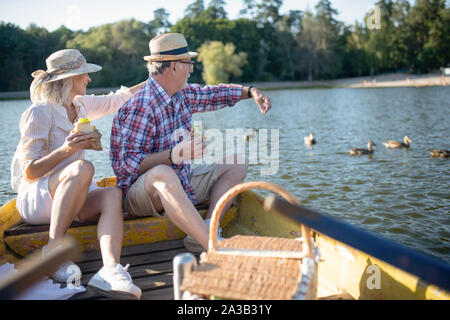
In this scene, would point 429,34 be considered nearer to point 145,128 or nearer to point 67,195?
point 145,128

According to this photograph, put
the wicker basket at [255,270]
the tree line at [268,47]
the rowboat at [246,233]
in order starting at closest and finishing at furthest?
the wicker basket at [255,270] < the rowboat at [246,233] < the tree line at [268,47]

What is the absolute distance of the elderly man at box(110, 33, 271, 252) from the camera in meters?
2.53

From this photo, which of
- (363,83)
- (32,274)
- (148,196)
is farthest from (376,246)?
(363,83)

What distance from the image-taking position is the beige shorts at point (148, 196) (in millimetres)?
2779

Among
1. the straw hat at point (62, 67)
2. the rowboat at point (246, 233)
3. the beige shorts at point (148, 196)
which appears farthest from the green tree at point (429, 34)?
the straw hat at point (62, 67)

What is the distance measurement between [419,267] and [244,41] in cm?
6257

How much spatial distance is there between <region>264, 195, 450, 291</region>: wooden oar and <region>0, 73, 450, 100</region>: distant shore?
135ft

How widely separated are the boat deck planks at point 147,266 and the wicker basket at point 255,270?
657mm

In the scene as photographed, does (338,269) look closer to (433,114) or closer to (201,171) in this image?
(201,171)

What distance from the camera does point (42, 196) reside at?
2.69 metres

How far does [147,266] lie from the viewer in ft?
9.30

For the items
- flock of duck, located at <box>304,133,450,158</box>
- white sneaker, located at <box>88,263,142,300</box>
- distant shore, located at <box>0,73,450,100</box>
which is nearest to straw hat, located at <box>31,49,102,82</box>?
white sneaker, located at <box>88,263,142,300</box>

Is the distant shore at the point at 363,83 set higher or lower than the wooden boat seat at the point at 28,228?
higher

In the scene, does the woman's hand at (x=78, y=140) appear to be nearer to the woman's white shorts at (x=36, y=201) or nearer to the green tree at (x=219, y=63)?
the woman's white shorts at (x=36, y=201)
